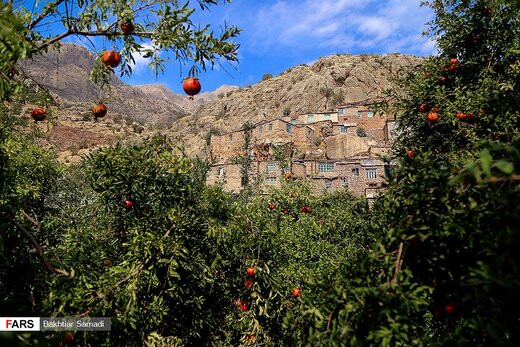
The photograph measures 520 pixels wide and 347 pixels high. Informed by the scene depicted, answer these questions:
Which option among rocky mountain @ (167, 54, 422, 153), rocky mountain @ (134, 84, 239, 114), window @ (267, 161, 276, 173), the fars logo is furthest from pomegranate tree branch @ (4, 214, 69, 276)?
rocky mountain @ (134, 84, 239, 114)

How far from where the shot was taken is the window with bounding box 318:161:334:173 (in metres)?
45.2

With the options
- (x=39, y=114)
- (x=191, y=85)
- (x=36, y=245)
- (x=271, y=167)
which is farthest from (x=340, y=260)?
(x=271, y=167)

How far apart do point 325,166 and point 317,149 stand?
1010 cm

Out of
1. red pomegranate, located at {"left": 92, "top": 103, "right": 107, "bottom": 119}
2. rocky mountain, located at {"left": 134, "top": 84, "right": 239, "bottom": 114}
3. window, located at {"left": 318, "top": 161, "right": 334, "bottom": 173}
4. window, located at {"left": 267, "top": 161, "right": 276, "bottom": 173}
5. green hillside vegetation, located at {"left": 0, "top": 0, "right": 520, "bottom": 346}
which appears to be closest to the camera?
green hillside vegetation, located at {"left": 0, "top": 0, "right": 520, "bottom": 346}

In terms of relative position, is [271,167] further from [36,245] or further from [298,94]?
[36,245]

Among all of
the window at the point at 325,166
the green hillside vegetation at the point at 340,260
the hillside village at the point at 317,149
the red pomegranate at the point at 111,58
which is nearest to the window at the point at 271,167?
the hillside village at the point at 317,149

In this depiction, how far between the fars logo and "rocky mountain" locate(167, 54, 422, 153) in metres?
64.9

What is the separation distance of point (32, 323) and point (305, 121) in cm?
5993

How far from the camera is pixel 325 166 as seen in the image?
45312 millimetres

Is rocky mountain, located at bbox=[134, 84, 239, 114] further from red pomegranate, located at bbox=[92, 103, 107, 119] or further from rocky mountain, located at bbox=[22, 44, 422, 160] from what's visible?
red pomegranate, located at bbox=[92, 103, 107, 119]

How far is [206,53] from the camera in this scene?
12.5 feet

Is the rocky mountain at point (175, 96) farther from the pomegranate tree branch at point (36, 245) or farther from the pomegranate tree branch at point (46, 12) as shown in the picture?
the pomegranate tree branch at point (36, 245)

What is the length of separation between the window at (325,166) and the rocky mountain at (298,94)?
2318 centimetres

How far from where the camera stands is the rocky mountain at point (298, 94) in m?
72.1
